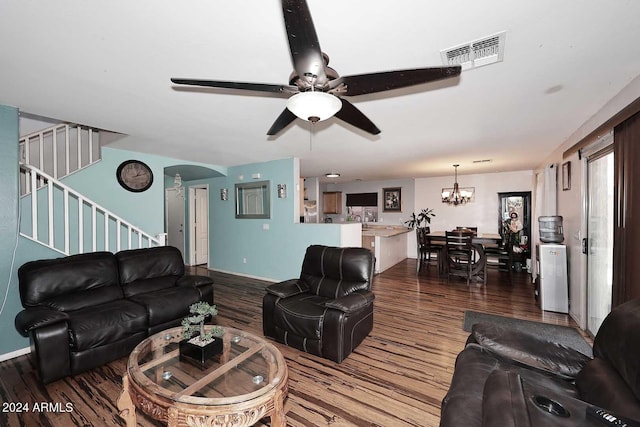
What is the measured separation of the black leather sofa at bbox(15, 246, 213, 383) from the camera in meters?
2.14

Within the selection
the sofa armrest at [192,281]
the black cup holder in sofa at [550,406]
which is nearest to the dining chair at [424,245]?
the sofa armrest at [192,281]

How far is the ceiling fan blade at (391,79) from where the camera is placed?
135cm

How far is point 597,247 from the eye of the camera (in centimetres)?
290

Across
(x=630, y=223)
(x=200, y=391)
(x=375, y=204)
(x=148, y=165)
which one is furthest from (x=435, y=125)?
(x=375, y=204)

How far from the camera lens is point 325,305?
2.50 m

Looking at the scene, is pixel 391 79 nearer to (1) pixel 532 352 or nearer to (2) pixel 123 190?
(1) pixel 532 352

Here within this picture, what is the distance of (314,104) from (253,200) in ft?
14.4

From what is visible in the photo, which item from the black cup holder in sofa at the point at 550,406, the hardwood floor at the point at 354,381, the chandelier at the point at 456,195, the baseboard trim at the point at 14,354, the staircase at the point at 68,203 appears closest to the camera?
the black cup holder in sofa at the point at 550,406

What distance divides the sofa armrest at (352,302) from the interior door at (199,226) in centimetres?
537

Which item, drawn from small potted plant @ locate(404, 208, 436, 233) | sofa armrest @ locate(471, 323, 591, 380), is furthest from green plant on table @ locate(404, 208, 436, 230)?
sofa armrest @ locate(471, 323, 591, 380)

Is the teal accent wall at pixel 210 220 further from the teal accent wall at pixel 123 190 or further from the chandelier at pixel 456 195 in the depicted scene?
the chandelier at pixel 456 195

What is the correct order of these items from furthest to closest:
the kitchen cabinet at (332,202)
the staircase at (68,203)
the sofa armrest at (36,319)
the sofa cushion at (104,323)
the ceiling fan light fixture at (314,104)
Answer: the kitchen cabinet at (332,202) < the staircase at (68,203) < the sofa cushion at (104,323) < the sofa armrest at (36,319) < the ceiling fan light fixture at (314,104)

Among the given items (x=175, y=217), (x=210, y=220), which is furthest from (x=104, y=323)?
(x=175, y=217)

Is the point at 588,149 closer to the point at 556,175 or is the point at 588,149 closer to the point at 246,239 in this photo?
the point at 556,175
